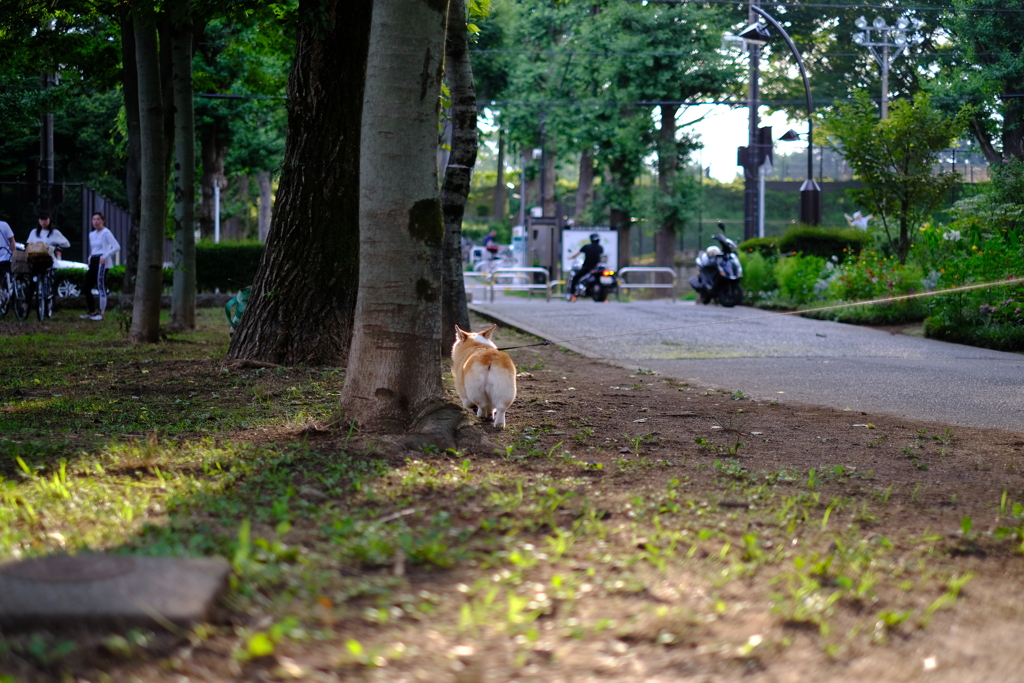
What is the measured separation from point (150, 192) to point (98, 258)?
542 centimetres

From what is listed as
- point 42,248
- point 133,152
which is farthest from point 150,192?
point 133,152

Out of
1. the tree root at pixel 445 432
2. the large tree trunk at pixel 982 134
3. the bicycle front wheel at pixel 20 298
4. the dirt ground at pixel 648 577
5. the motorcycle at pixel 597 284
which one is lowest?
the dirt ground at pixel 648 577

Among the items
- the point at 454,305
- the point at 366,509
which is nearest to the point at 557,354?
the point at 454,305

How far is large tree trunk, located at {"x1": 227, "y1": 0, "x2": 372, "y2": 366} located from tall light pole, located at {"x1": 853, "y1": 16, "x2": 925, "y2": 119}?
22.1 meters

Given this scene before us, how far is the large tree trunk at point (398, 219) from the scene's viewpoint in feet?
17.2

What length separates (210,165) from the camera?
31.2 metres

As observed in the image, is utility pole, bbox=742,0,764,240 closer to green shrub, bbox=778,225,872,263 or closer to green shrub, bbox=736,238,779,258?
green shrub, bbox=736,238,779,258

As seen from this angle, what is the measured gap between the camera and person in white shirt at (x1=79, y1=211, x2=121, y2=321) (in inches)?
645

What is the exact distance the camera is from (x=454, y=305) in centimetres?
988

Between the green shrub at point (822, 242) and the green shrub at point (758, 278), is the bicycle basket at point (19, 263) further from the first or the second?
the green shrub at point (822, 242)

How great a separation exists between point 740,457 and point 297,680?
3.45 meters

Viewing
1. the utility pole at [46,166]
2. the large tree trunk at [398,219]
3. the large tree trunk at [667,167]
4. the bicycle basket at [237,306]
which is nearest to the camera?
the large tree trunk at [398,219]

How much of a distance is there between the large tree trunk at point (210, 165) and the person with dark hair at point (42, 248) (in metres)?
13.4

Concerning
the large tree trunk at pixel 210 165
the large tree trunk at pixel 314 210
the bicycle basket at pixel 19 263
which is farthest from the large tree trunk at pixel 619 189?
the large tree trunk at pixel 314 210
